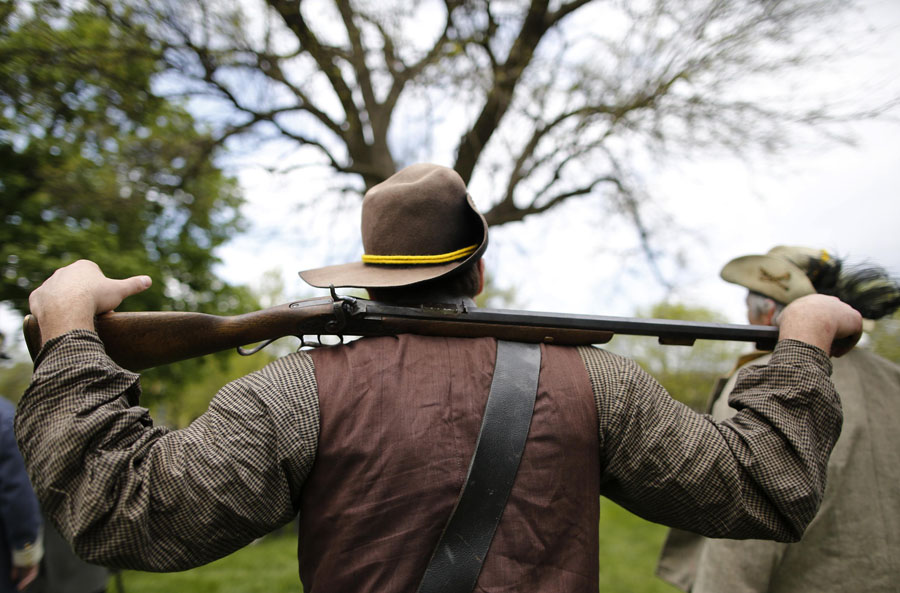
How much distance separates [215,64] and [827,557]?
18.9ft

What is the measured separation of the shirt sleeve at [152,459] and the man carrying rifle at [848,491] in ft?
6.72

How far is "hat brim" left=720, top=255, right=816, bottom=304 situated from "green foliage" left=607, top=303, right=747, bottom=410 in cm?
887

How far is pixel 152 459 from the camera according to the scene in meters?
1.29

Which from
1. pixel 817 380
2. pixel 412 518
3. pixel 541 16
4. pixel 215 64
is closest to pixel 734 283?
pixel 817 380

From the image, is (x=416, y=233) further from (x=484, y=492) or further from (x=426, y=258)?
(x=484, y=492)

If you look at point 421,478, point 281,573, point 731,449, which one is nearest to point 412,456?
point 421,478

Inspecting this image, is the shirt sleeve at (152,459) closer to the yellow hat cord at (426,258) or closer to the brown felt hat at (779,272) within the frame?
the yellow hat cord at (426,258)

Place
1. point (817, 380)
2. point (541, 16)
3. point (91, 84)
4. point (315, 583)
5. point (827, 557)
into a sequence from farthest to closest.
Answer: point (91, 84) < point (541, 16) < point (827, 557) < point (817, 380) < point (315, 583)

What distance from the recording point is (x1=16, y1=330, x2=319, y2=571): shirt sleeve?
4.04 feet

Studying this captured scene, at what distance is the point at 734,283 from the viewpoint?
2863 millimetres

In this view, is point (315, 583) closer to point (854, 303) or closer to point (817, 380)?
point (817, 380)

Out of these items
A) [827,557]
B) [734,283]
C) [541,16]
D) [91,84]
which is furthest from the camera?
[91,84]

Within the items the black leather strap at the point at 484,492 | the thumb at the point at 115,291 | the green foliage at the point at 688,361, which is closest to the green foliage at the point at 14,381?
the thumb at the point at 115,291

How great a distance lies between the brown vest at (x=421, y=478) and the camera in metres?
1.38
